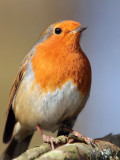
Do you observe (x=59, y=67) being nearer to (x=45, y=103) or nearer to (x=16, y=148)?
(x=45, y=103)

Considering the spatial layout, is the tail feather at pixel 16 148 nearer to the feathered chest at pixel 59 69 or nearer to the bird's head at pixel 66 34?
the feathered chest at pixel 59 69

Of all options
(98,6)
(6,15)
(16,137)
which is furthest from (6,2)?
(16,137)

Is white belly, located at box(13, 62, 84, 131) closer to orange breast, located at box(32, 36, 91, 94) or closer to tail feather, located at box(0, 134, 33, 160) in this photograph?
orange breast, located at box(32, 36, 91, 94)

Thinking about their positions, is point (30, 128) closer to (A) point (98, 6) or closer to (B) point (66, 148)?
(B) point (66, 148)

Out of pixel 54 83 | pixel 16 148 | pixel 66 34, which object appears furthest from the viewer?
pixel 16 148

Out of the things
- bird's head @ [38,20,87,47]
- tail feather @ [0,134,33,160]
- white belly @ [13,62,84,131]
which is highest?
bird's head @ [38,20,87,47]

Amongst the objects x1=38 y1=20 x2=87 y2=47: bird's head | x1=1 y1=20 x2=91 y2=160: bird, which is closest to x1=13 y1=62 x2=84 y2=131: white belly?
x1=1 y1=20 x2=91 y2=160: bird

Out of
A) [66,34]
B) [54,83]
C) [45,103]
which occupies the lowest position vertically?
[45,103]

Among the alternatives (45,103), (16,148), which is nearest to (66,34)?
(45,103)
